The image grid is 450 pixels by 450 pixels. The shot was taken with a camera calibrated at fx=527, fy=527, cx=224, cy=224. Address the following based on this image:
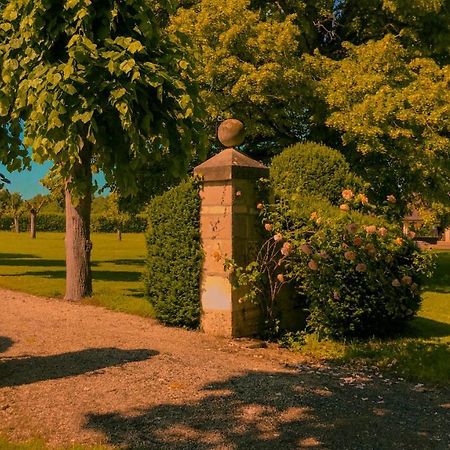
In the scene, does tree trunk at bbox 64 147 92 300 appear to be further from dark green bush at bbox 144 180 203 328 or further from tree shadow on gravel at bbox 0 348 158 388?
tree shadow on gravel at bbox 0 348 158 388

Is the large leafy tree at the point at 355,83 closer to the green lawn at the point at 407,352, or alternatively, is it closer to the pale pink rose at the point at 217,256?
the green lawn at the point at 407,352

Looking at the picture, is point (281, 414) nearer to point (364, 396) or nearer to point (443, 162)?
point (364, 396)

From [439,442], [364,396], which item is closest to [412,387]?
[364,396]

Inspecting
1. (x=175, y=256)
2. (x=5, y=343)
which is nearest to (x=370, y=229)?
(x=175, y=256)

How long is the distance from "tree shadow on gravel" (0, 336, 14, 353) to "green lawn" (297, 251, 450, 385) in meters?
3.91

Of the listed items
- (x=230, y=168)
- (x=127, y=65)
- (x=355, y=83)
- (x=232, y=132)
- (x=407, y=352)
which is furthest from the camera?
(x=355, y=83)

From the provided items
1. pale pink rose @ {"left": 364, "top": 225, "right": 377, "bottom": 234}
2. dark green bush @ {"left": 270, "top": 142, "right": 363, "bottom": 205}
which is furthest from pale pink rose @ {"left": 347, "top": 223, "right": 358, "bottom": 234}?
dark green bush @ {"left": 270, "top": 142, "right": 363, "bottom": 205}

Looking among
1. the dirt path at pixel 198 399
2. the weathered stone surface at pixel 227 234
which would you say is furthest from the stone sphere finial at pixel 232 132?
the dirt path at pixel 198 399

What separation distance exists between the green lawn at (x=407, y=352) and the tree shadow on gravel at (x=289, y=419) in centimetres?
59

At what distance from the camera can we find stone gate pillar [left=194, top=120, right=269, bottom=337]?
7.71m

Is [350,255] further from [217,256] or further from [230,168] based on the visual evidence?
[230,168]

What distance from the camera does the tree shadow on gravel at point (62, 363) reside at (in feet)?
18.4

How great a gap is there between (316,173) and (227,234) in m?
2.22

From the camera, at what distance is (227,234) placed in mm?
7746
